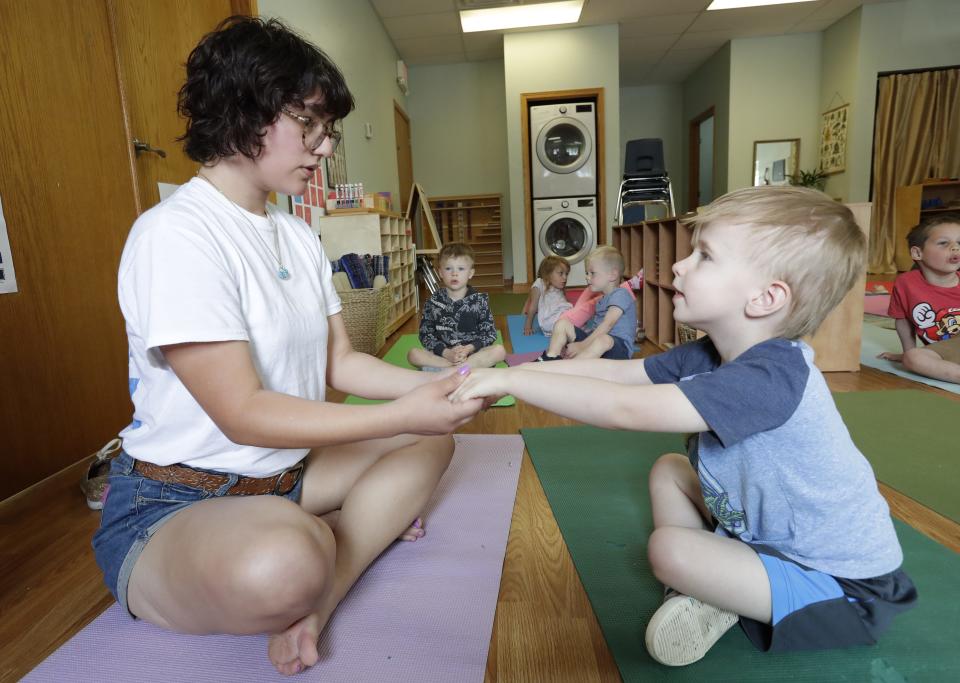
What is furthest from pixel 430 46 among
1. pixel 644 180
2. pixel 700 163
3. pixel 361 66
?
pixel 700 163

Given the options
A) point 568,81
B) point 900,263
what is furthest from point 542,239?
point 900,263

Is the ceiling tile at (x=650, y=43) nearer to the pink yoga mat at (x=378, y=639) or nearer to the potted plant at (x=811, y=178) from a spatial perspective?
the potted plant at (x=811, y=178)

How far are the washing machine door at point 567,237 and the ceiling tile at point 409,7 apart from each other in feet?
7.74

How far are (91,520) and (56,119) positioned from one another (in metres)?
1.17

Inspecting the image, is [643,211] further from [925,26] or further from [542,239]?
[925,26]

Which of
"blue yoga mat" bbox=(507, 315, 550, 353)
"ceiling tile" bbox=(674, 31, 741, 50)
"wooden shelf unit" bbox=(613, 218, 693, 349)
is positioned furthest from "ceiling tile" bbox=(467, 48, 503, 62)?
"blue yoga mat" bbox=(507, 315, 550, 353)

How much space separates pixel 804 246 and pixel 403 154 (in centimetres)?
652

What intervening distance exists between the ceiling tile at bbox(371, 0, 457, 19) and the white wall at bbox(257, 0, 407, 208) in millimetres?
94

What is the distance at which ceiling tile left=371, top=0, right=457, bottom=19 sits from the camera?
5.13 m

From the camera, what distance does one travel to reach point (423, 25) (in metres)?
→ 5.73

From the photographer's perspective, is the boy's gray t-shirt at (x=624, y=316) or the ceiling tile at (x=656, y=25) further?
the ceiling tile at (x=656, y=25)

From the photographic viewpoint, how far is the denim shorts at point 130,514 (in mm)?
879

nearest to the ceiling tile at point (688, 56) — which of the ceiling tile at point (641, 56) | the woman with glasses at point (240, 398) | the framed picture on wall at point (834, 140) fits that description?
the ceiling tile at point (641, 56)

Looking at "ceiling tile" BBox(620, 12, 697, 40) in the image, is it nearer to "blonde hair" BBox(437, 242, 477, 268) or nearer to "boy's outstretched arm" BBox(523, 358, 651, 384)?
"blonde hair" BBox(437, 242, 477, 268)
